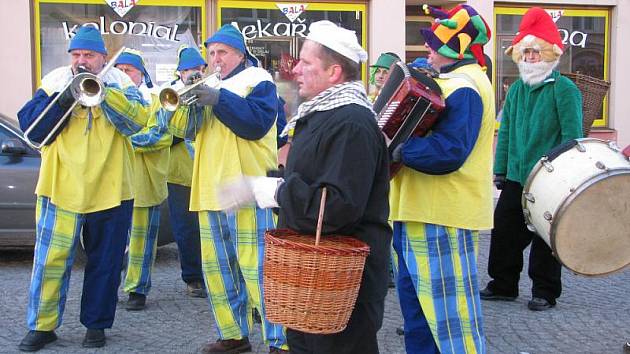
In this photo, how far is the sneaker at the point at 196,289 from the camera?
6.50m

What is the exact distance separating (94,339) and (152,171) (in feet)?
4.92

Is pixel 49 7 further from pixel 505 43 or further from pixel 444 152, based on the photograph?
pixel 444 152

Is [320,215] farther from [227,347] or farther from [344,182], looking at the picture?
[227,347]

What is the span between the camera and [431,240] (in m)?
4.05

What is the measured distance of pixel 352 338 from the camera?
310cm

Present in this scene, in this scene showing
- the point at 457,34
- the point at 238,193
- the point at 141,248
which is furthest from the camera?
the point at 141,248

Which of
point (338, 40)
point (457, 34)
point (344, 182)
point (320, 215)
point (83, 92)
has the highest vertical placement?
point (457, 34)

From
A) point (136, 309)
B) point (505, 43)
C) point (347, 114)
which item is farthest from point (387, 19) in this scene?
point (347, 114)

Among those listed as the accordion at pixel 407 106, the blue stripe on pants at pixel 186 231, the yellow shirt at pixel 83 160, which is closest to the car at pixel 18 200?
the blue stripe on pants at pixel 186 231

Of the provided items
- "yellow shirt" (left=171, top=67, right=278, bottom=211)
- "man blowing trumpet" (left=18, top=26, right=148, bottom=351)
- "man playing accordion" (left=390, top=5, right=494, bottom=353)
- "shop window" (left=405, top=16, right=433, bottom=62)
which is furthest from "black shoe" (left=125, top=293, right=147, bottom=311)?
"shop window" (left=405, top=16, right=433, bottom=62)

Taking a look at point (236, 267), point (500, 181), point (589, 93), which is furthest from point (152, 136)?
point (589, 93)

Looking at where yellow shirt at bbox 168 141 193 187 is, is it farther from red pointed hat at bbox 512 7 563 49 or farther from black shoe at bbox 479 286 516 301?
red pointed hat at bbox 512 7 563 49

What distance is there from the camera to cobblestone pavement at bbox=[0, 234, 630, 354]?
5.21m

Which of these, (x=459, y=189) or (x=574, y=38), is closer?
(x=459, y=189)
